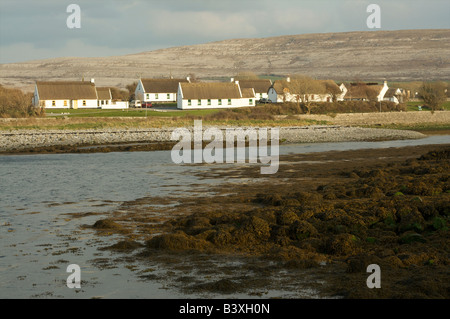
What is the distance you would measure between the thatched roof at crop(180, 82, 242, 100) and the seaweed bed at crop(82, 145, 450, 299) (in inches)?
2942

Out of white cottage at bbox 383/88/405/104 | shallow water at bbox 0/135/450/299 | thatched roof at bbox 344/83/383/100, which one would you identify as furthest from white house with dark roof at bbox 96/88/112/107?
shallow water at bbox 0/135/450/299

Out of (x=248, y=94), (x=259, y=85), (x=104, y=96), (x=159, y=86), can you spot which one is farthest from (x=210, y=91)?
Answer: (x=259, y=85)

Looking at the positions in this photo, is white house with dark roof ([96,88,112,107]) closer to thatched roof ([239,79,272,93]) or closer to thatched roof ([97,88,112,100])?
thatched roof ([97,88,112,100])

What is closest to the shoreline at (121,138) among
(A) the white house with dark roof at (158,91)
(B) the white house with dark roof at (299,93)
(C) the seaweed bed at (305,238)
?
(C) the seaweed bed at (305,238)

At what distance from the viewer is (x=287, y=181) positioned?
27375mm

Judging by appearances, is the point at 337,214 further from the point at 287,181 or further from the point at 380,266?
the point at 287,181

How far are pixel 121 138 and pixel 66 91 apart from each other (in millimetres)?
50417

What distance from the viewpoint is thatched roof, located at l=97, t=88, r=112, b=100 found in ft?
350

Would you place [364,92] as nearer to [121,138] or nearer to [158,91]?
[158,91]

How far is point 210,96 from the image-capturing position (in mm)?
99750

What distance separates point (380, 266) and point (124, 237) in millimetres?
7104

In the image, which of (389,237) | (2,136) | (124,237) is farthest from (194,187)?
(2,136)

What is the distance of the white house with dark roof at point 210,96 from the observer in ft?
319

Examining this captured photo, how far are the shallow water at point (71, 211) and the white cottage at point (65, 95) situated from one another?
60.5 m
